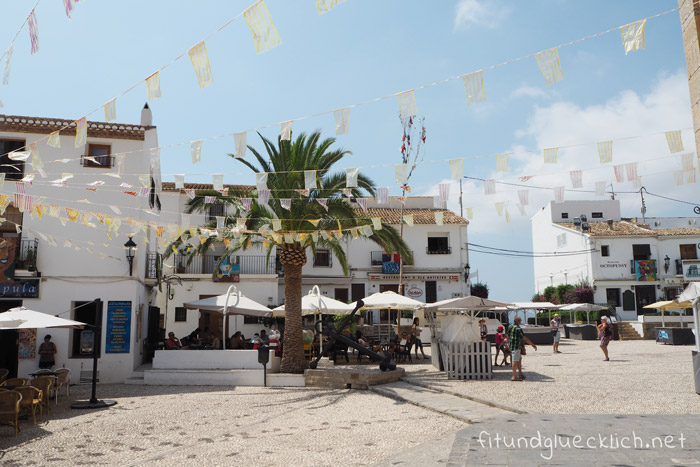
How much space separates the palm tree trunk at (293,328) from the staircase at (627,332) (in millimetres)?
21318

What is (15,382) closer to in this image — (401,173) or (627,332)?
(401,173)

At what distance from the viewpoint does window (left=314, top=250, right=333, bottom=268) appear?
3061cm

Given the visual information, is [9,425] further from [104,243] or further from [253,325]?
[253,325]

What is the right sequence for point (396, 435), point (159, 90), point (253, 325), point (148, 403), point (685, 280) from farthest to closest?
1. point (685, 280)
2. point (253, 325)
3. point (148, 403)
4. point (396, 435)
5. point (159, 90)

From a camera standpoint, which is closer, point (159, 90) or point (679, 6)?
point (679, 6)

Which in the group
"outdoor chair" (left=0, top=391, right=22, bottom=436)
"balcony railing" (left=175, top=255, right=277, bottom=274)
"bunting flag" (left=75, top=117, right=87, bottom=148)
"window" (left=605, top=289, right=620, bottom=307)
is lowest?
"outdoor chair" (left=0, top=391, right=22, bottom=436)

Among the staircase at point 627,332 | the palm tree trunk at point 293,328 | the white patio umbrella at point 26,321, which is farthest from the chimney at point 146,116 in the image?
the staircase at point 627,332

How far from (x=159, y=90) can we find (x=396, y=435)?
5.91 metres

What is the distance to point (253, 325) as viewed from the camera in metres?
26.4

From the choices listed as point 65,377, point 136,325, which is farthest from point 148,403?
point 136,325

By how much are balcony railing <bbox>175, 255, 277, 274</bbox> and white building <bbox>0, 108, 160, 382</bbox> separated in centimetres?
927

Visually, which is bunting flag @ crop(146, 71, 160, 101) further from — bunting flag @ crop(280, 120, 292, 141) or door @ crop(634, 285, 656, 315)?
door @ crop(634, 285, 656, 315)

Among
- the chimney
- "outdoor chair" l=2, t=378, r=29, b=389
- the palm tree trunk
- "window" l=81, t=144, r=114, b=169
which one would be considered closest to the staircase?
the palm tree trunk

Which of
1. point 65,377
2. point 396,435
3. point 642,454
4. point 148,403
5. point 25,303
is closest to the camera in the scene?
point 642,454
